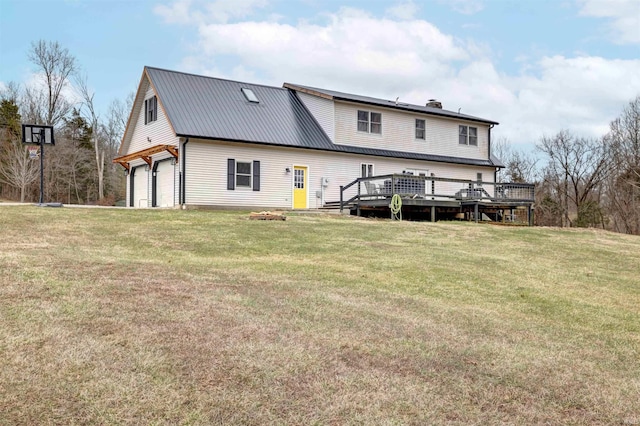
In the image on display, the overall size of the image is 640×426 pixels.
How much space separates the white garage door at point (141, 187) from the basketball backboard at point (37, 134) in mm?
4489

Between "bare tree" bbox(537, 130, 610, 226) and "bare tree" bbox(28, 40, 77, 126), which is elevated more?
"bare tree" bbox(28, 40, 77, 126)

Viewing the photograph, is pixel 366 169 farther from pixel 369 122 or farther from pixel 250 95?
pixel 250 95

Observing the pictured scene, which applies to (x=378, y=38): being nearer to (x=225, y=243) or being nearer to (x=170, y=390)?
(x=225, y=243)

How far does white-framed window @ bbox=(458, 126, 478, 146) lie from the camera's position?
27.4 metres

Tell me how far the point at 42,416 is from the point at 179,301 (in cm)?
256

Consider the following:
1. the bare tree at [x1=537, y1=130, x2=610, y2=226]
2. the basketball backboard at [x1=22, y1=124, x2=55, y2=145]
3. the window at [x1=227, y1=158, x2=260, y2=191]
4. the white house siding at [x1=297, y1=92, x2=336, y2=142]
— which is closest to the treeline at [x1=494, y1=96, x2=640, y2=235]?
the bare tree at [x1=537, y1=130, x2=610, y2=226]

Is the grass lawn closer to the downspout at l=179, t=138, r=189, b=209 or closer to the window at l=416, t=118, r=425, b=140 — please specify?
the downspout at l=179, t=138, r=189, b=209

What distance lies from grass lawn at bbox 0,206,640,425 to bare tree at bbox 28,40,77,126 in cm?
3488

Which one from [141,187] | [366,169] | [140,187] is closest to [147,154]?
[141,187]

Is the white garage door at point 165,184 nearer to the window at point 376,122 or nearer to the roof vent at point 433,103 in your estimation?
the window at point 376,122

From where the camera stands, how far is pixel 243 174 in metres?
20.9

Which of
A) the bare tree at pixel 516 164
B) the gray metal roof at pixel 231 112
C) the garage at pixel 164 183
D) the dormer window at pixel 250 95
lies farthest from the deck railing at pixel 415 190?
the bare tree at pixel 516 164

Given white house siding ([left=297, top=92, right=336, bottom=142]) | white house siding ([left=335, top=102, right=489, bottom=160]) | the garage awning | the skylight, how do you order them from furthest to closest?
white house siding ([left=335, top=102, right=489, bottom=160]), white house siding ([left=297, top=92, right=336, bottom=142]), the skylight, the garage awning

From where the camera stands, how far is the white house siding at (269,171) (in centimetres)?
1995
